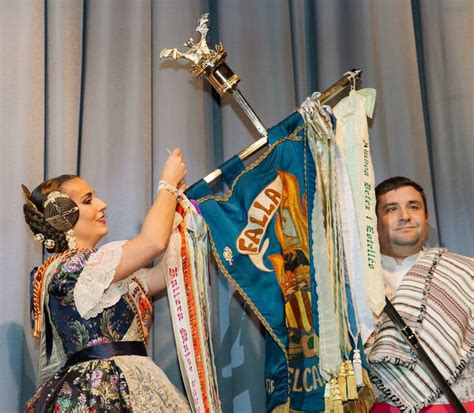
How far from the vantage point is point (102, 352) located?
6.77ft

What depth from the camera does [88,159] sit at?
2.57 metres

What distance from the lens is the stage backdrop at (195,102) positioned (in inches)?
97.4

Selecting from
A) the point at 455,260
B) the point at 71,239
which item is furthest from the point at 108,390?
the point at 455,260

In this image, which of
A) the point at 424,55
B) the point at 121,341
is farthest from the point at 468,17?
the point at 121,341

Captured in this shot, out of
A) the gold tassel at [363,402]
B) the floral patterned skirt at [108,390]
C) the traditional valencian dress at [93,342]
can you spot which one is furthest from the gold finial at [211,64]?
the gold tassel at [363,402]

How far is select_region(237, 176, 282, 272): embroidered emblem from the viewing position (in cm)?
229

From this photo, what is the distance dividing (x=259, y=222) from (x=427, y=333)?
1.99 ft

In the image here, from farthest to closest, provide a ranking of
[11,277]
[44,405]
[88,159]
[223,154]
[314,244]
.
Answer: [223,154] → [88,159] → [11,277] → [314,244] → [44,405]

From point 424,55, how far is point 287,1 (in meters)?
0.60

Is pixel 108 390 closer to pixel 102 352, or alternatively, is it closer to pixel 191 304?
pixel 102 352

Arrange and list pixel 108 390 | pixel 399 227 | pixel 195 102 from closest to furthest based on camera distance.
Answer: pixel 108 390 → pixel 399 227 → pixel 195 102

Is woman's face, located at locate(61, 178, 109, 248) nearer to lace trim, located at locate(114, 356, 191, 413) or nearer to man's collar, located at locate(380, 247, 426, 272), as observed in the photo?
lace trim, located at locate(114, 356, 191, 413)

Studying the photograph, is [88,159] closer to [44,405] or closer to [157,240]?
[157,240]

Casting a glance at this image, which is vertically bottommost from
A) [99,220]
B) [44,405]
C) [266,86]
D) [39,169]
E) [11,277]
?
[44,405]
